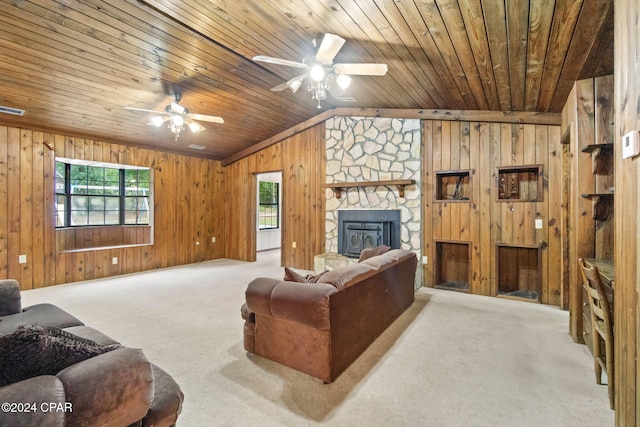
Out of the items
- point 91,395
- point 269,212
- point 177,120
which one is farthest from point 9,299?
point 269,212

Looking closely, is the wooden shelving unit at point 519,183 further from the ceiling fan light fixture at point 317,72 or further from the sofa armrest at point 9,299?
the sofa armrest at point 9,299

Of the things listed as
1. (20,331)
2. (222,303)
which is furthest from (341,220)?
(20,331)

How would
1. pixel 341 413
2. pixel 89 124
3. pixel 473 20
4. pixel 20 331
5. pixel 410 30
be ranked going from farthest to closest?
1. pixel 89 124
2. pixel 410 30
3. pixel 473 20
4. pixel 341 413
5. pixel 20 331

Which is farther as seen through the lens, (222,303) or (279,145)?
(279,145)

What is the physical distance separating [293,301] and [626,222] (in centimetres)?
186

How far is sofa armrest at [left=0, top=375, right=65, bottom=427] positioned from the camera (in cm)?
82

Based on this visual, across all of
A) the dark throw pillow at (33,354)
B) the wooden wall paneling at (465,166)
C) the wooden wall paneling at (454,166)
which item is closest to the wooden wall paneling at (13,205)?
the dark throw pillow at (33,354)

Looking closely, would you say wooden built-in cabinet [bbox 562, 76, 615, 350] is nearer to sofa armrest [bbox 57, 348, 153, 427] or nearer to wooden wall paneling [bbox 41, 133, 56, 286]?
sofa armrest [bbox 57, 348, 153, 427]

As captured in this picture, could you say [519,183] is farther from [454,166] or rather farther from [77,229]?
[77,229]

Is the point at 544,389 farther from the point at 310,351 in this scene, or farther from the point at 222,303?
the point at 222,303

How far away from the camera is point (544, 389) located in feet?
6.68

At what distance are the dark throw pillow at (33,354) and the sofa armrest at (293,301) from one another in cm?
119

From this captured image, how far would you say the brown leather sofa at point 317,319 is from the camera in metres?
2.04

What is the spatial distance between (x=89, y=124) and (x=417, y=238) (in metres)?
5.46
